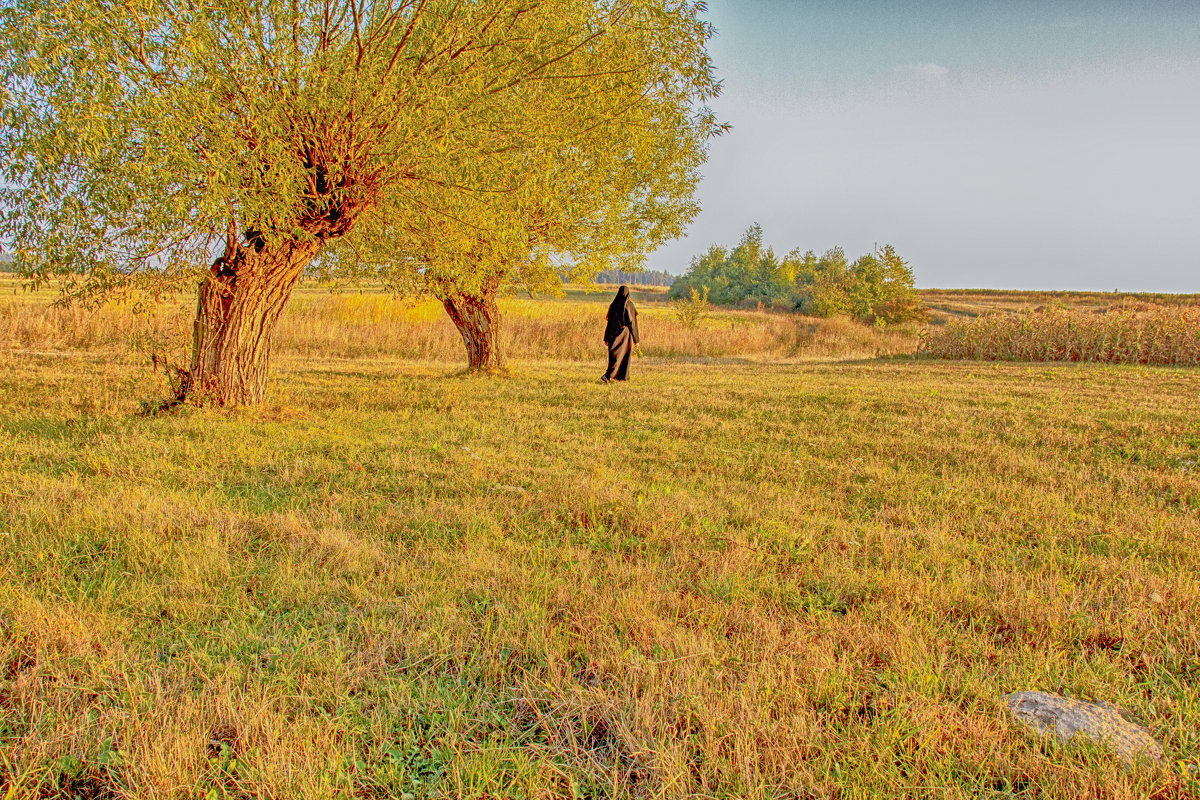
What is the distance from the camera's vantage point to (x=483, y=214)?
10109 millimetres

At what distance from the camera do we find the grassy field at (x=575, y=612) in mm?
2260

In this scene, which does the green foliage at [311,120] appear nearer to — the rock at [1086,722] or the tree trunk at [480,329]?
the tree trunk at [480,329]

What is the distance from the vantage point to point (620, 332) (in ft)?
47.6

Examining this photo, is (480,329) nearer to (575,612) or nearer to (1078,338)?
(575,612)

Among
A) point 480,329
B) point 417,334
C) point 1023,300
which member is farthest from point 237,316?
point 1023,300

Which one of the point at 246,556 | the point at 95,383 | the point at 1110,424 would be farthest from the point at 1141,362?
the point at 95,383

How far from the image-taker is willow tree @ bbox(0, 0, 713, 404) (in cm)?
635

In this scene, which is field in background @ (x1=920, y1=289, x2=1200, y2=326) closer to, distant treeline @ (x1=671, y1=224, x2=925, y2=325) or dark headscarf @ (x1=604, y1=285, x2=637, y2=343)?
distant treeline @ (x1=671, y1=224, x2=925, y2=325)

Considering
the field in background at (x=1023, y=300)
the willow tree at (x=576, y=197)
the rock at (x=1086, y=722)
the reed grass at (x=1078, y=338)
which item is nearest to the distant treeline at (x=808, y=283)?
the field in background at (x=1023, y=300)

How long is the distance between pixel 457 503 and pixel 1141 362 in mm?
27348

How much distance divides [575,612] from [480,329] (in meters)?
13.0

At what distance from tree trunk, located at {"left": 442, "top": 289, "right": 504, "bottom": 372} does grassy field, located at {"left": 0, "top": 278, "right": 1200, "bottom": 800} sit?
26.3ft

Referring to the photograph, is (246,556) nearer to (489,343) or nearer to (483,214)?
(483,214)

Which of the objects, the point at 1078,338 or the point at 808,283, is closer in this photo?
the point at 1078,338
